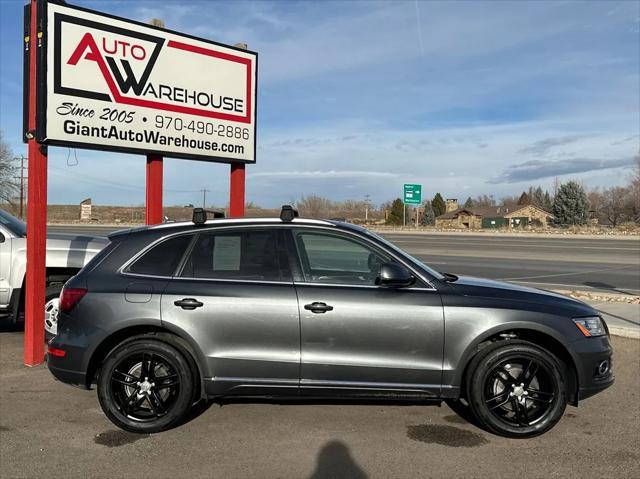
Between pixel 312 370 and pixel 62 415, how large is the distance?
224cm

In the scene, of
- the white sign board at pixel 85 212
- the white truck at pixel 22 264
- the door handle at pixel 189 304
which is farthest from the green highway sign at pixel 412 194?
the door handle at pixel 189 304

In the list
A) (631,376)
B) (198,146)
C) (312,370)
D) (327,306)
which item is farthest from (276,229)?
(631,376)

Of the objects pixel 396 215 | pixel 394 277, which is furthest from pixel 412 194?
pixel 394 277

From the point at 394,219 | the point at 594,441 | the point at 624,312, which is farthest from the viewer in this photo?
the point at 394,219

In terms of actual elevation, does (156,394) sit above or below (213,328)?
below

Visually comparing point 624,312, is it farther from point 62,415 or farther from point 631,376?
point 62,415

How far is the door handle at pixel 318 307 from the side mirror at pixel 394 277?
455mm

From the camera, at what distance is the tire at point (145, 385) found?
4.47 metres

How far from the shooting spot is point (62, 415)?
488 cm

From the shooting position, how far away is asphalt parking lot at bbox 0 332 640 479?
3.87 metres

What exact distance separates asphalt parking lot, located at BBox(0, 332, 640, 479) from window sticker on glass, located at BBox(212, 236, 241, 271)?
130 cm

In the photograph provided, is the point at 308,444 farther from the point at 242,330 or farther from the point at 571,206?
the point at 571,206

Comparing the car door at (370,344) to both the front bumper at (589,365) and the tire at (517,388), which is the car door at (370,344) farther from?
the front bumper at (589,365)

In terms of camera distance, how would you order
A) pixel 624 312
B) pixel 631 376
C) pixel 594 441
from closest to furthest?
pixel 594 441, pixel 631 376, pixel 624 312
